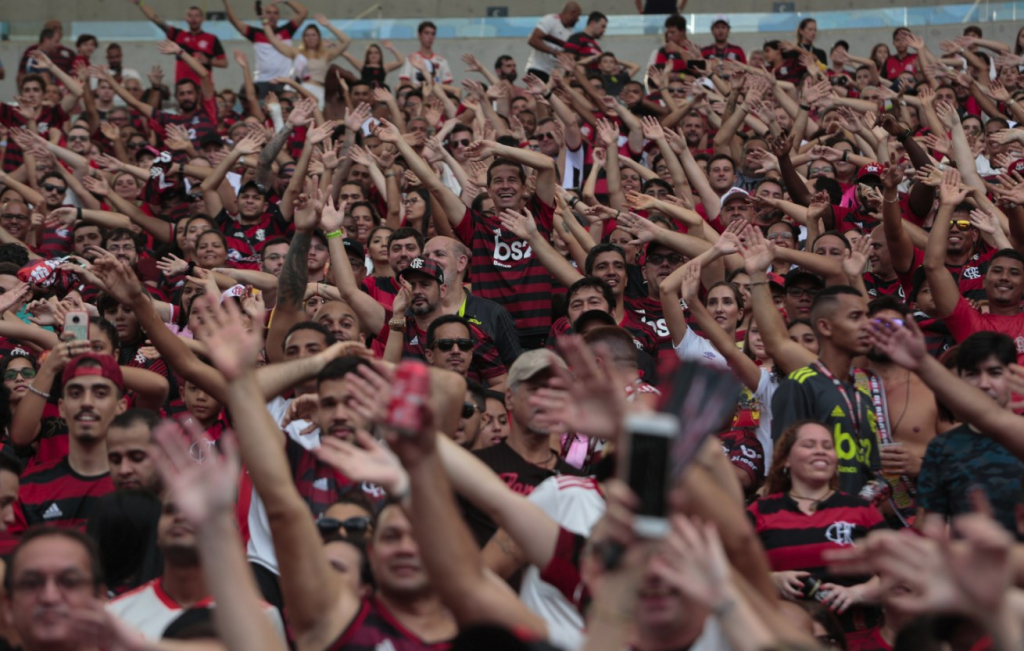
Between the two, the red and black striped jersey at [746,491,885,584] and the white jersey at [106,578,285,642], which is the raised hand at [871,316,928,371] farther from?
the white jersey at [106,578,285,642]

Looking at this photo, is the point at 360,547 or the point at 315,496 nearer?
the point at 360,547

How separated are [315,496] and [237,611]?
2251 mm

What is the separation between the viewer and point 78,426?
5.89 metres

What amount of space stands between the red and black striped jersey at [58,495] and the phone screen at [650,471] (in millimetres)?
3409

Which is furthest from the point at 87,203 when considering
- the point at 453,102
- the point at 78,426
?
the point at 78,426

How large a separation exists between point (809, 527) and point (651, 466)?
106 inches

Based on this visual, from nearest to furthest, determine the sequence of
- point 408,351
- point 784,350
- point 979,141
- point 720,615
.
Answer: point 720,615 → point 784,350 → point 408,351 → point 979,141

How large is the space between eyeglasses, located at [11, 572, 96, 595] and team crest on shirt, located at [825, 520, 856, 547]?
2.90m

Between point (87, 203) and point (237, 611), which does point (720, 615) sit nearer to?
point (237, 611)

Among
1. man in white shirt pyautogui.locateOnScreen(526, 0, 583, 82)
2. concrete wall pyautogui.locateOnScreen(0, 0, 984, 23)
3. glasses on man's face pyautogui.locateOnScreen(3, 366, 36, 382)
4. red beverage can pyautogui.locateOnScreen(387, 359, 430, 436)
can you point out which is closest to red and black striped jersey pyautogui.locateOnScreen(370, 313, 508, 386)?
glasses on man's face pyautogui.locateOnScreen(3, 366, 36, 382)

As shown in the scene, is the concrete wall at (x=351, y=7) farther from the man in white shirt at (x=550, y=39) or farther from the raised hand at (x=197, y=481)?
the raised hand at (x=197, y=481)

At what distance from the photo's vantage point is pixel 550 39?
1596 cm

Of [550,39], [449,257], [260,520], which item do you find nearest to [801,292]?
[449,257]

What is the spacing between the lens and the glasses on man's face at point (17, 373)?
23.6 ft
